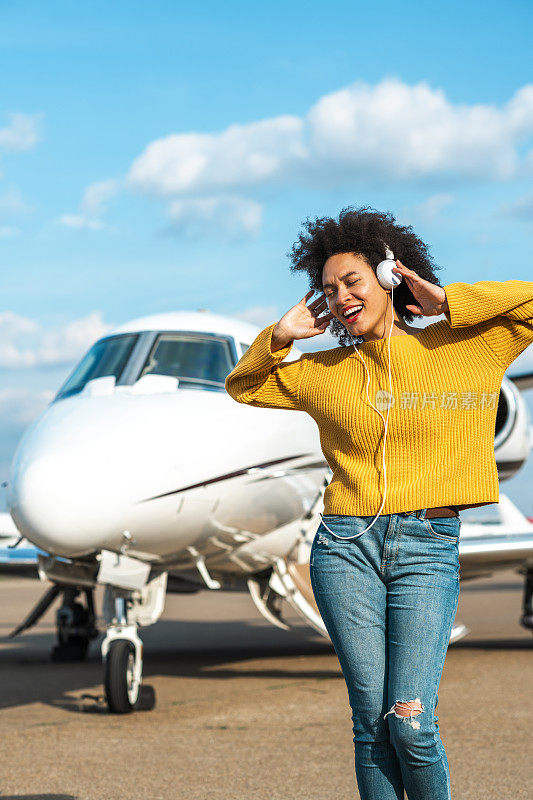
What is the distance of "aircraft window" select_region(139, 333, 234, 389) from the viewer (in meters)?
7.45

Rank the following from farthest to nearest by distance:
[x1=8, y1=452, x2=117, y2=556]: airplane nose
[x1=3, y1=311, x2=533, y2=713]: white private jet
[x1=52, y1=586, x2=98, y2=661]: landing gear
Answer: [x1=52, y1=586, x2=98, y2=661]: landing gear < [x1=3, y1=311, x2=533, y2=713]: white private jet < [x1=8, y1=452, x2=117, y2=556]: airplane nose

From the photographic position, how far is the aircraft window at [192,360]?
7449 millimetres

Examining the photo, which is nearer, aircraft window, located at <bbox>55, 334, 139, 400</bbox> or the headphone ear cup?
the headphone ear cup

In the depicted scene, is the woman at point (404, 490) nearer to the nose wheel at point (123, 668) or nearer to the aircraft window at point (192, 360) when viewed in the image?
the nose wheel at point (123, 668)

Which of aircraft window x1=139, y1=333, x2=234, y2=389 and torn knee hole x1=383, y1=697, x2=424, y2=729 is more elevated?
aircraft window x1=139, y1=333, x2=234, y2=389

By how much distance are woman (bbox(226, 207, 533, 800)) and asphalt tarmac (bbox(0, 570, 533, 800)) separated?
6.77ft

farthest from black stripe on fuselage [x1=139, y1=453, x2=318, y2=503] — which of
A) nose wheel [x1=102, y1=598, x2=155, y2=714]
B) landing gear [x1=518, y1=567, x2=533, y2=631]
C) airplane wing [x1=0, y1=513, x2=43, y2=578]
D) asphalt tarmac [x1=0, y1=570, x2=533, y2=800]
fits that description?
landing gear [x1=518, y1=567, x2=533, y2=631]

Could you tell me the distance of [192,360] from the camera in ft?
25.1

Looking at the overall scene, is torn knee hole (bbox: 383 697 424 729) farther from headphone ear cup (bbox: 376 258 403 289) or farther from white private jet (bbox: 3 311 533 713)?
white private jet (bbox: 3 311 533 713)

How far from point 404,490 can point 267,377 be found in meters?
0.57

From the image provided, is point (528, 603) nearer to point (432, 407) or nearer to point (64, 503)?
point (64, 503)

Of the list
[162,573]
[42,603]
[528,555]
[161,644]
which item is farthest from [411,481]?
[161,644]

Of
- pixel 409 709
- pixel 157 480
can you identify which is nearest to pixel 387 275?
pixel 409 709

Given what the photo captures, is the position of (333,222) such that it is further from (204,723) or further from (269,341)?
(204,723)
